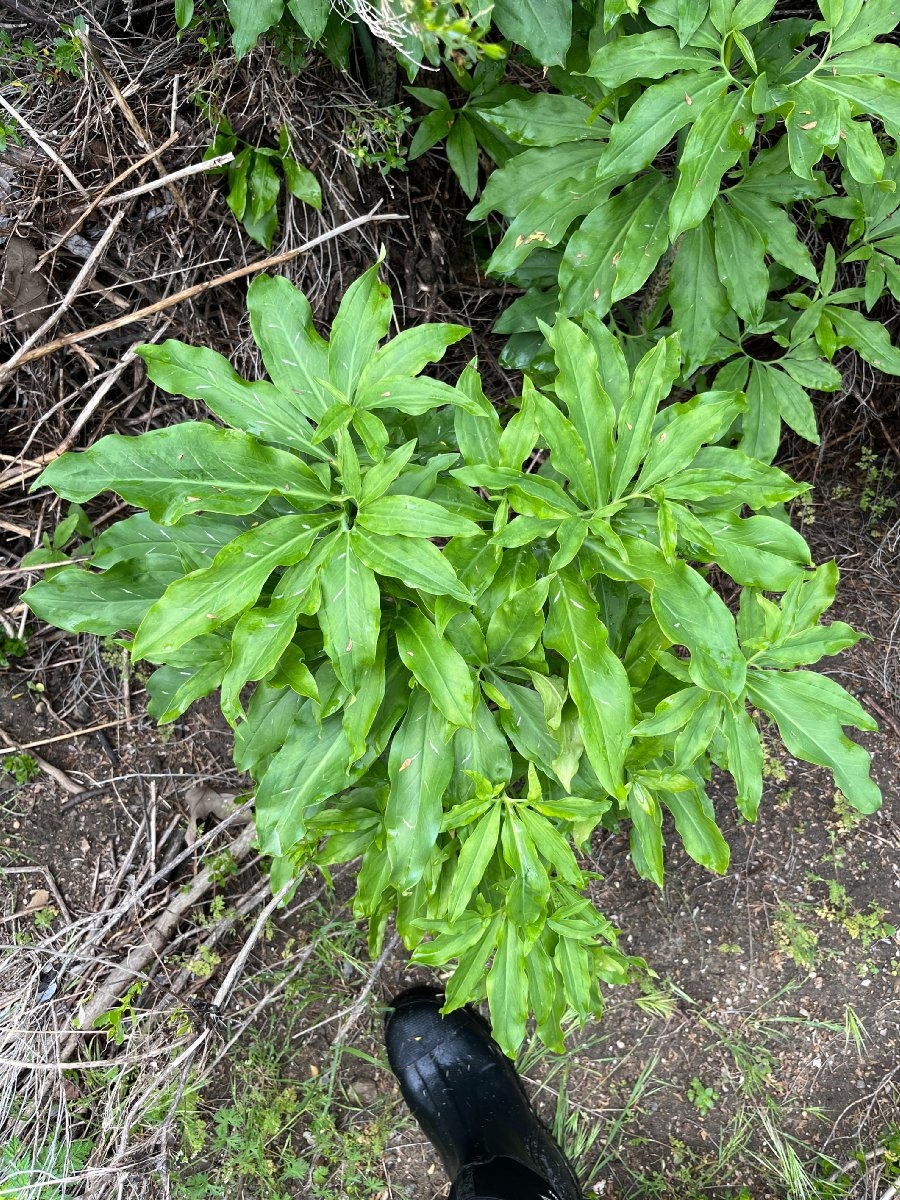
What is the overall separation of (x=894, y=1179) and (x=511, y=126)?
10.4ft

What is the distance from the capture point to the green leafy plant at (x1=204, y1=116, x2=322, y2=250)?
6.45 ft

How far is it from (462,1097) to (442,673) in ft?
6.07

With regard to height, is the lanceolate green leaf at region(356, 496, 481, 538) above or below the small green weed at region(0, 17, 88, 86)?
below

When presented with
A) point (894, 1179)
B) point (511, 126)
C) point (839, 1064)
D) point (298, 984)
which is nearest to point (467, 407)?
point (511, 126)

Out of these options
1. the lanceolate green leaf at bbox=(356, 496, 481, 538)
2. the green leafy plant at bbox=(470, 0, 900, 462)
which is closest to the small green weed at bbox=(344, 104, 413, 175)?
the green leafy plant at bbox=(470, 0, 900, 462)

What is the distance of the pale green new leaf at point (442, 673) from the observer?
53.5 inches

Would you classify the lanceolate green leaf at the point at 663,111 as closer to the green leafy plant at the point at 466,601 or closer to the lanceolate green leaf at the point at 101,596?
the green leafy plant at the point at 466,601

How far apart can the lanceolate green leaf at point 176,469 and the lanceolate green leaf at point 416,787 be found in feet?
1.62

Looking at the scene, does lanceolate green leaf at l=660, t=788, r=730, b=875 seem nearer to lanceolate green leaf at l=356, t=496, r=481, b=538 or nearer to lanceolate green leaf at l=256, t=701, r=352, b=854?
lanceolate green leaf at l=256, t=701, r=352, b=854

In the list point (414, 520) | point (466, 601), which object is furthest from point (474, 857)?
point (414, 520)

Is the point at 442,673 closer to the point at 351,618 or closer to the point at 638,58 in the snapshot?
the point at 351,618

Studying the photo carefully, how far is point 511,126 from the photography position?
67.4 inches

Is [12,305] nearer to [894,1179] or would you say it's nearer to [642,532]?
[642,532]

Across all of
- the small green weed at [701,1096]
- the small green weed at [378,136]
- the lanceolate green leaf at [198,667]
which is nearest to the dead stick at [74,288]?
the small green weed at [378,136]
